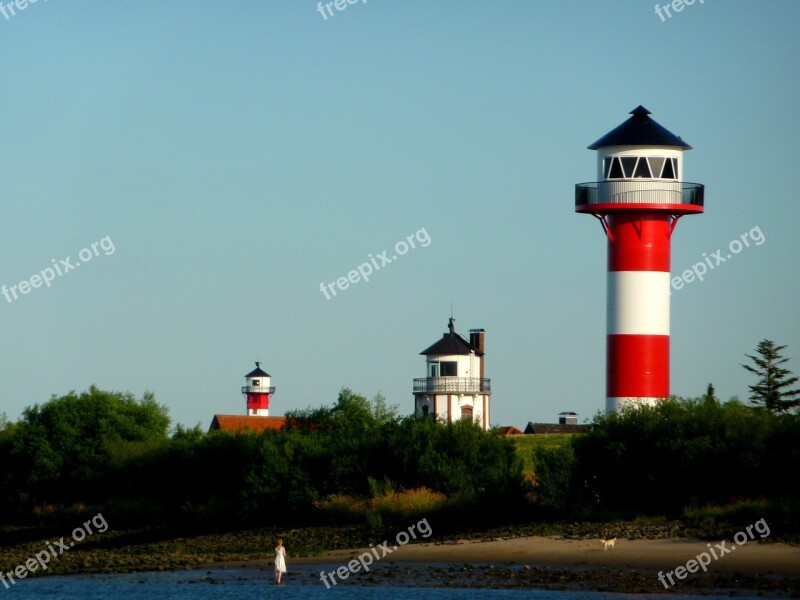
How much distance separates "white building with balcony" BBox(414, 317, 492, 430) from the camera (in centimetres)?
8438

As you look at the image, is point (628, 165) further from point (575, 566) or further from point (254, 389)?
point (254, 389)

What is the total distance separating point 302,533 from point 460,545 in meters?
7.51

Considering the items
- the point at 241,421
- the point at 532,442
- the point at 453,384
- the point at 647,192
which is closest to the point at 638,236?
the point at 647,192

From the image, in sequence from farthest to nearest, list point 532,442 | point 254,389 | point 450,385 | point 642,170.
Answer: point 254,389, point 450,385, point 532,442, point 642,170

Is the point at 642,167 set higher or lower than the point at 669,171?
higher

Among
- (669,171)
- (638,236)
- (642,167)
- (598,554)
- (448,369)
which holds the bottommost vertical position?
(598,554)

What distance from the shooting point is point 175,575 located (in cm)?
4197

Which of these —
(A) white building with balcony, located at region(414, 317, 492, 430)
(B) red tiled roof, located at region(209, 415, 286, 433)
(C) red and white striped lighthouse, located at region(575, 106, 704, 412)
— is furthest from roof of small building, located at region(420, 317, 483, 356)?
(C) red and white striped lighthouse, located at region(575, 106, 704, 412)

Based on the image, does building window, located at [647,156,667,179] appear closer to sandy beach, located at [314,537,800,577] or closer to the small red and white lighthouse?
sandy beach, located at [314,537,800,577]

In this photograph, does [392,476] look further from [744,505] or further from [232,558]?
[744,505]

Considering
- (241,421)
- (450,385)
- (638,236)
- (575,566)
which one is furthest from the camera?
(241,421)

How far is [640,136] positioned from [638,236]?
3272 mm

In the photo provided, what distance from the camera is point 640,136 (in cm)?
4950

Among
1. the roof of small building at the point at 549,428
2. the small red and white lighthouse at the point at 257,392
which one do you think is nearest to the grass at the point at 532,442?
the roof of small building at the point at 549,428
